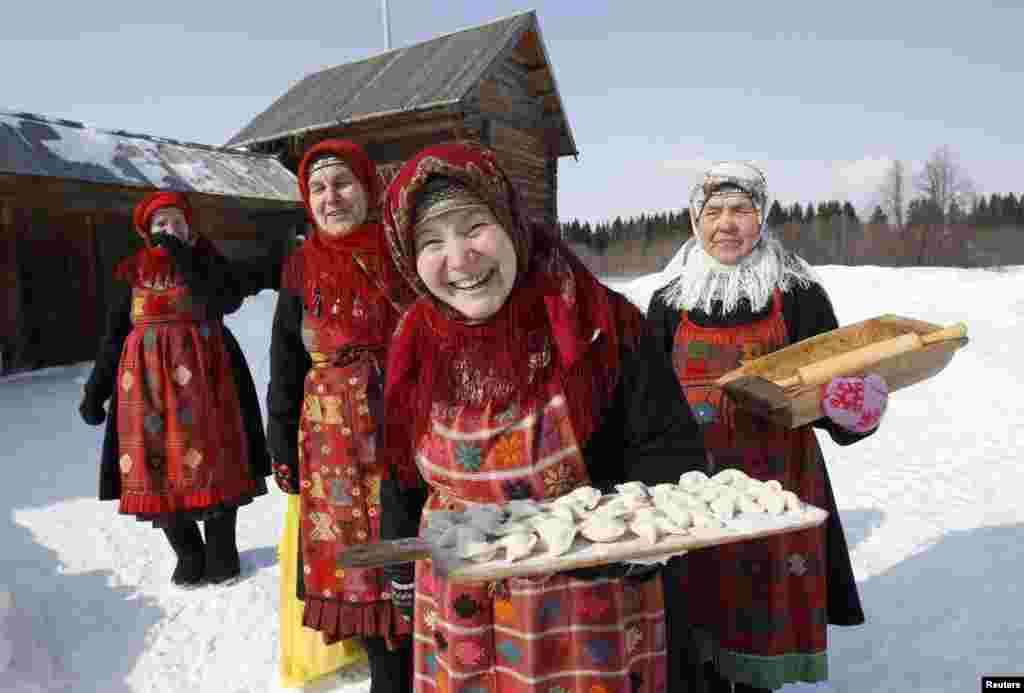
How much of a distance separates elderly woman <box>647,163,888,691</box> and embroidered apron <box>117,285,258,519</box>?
2.28m

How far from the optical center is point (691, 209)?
2.13 meters

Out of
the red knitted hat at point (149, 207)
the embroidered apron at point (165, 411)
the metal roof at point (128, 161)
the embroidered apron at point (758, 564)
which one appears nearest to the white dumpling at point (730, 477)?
the embroidered apron at point (758, 564)

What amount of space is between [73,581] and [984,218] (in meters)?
23.0

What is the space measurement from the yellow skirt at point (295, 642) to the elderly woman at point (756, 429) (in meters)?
1.46

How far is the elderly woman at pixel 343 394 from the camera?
83.7 inches

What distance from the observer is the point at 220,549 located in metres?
3.28

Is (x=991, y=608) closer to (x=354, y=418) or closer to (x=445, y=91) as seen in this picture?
(x=354, y=418)

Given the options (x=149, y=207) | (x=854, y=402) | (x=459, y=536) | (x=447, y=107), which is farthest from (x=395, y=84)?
(x=459, y=536)

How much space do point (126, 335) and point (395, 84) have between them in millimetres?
9909

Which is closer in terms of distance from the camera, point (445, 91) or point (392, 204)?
point (392, 204)

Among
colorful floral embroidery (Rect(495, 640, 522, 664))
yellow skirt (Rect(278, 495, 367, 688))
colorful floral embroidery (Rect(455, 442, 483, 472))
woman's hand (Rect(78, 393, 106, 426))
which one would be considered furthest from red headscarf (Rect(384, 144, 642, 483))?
woman's hand (Rect(78, 393, 106, 426))

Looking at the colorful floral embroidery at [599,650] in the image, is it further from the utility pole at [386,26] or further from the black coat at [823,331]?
the utility pole at [386,26]

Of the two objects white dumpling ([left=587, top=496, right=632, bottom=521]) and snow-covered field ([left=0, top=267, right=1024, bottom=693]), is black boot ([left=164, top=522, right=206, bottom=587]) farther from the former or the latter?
white dumpling ([left=587, top=496, right=632, bottom=521])

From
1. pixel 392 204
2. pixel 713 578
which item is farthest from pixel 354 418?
pixel 713 578
